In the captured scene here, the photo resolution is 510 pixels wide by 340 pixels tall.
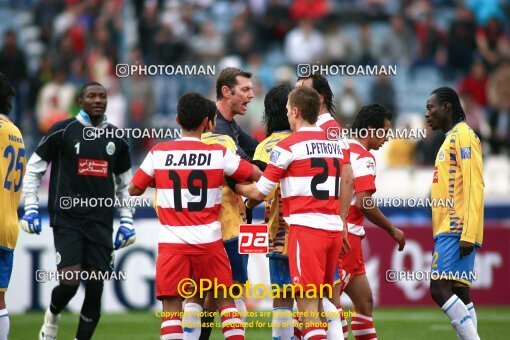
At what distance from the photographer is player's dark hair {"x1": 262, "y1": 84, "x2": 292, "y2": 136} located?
32.3ft

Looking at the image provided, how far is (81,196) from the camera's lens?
11.0 metres

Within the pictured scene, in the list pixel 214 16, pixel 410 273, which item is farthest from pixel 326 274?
pixel 214 16

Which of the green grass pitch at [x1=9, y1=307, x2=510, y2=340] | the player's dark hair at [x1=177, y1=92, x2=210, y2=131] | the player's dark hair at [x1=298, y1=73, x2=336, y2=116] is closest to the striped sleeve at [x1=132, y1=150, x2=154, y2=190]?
the player's dark hair at [x1=177, y1=92, x2=210, y2=131]

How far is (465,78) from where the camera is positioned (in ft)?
71.0

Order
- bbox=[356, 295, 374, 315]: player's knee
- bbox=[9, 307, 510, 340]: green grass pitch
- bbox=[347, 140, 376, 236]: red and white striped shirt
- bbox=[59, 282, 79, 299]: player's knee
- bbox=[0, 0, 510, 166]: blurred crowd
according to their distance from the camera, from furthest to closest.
Result: 1. bbox=[0, 0, 510, 166]: blurred crowd
2. bbox=[9, 307, 510, 340]: green grass pitch
3. bbox=[59, 282, 79, 299]: player's knee
4. bbox=[356, 295, 374, 315]: player's knee
5. bbox=[347, 140, 376, 236]: red and white striped shirt

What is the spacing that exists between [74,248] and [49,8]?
13240 mm

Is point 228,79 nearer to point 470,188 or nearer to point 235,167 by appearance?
point 235,167

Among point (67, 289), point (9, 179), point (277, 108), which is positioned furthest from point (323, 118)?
point (67, 289)

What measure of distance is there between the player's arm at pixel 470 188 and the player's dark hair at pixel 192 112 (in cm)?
261

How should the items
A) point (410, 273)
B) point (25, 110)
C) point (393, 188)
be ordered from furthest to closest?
1. point (25, 110)
2. point (393, 188)
3. point (410, 273)

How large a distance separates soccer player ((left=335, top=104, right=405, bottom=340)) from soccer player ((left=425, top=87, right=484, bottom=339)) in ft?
1.44

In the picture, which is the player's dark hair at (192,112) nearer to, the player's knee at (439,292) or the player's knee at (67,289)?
the player's knee at (67,289)

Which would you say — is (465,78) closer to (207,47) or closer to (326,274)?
(207,47)

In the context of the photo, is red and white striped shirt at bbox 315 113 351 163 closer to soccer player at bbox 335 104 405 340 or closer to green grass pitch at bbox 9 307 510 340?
soccer player at bbox 335 104 405 340
